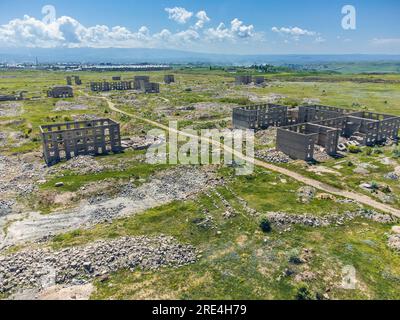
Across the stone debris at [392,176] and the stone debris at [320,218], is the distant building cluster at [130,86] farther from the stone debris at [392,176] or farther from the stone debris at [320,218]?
the stone debris at [320,218]

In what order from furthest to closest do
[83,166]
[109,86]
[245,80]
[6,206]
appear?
[245,80] < [109,86] < [83,166] < [6,206]

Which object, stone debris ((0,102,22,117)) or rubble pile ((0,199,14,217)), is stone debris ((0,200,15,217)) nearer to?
rubble pile ((0,199,14,217))

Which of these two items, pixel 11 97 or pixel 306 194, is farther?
pixel 11 97

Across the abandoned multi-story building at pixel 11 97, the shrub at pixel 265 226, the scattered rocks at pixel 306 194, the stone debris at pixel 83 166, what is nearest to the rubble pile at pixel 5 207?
the stone debris at pixel 83 166

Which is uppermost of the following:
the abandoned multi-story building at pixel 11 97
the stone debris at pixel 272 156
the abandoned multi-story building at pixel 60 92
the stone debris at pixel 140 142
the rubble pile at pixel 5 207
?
the abandoned multi-story building at pixel 60 92

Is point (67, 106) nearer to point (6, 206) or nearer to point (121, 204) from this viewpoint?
point (6, 206)

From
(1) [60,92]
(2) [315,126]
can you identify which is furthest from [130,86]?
(2) [315,126]
